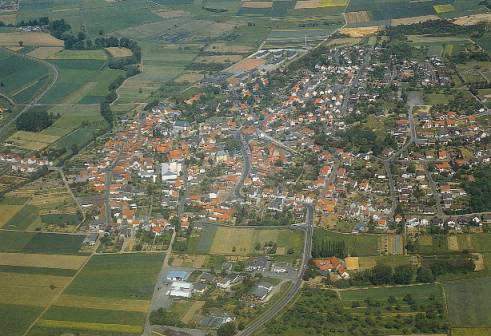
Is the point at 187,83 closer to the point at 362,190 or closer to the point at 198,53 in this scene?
the point at 198,53

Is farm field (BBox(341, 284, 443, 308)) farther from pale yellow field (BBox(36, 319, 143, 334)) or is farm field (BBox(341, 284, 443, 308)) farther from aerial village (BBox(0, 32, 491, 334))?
pale yellow field (BBox(36, 319, 143, 334))

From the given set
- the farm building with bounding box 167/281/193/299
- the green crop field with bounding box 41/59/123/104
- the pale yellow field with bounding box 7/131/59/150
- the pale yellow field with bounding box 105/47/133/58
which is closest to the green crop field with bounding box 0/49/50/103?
the green crop field with bounding box 41/59/123/104

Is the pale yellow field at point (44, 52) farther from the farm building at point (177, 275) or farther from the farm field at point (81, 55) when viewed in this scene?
the farm building at point (177, 275)

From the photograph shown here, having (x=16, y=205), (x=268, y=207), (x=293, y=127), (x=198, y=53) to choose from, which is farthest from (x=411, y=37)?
(x=16, y=205)

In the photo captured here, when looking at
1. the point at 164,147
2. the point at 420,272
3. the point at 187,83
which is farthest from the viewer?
the point at 187,83

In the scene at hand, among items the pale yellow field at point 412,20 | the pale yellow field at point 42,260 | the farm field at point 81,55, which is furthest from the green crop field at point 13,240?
the pale yellow field at point 412,20

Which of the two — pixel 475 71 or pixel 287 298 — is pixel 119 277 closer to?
pixel 287 298
